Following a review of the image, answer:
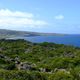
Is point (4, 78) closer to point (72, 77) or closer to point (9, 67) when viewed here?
point (72, 77)

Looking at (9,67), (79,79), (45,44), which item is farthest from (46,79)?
(45,44)

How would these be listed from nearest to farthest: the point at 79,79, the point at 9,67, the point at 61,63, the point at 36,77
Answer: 1. the point at 36,77
2. the point at 79,79
3. the point at 9,67
4. the point at 61,63

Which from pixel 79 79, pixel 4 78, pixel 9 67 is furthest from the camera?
pixel 9 67

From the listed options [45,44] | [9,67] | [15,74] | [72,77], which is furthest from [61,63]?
[45,44]

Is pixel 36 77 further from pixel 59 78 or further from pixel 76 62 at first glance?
pixel 76 62

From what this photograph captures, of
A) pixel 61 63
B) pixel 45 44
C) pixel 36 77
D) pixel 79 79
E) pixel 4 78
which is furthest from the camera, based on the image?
pixel 45 44

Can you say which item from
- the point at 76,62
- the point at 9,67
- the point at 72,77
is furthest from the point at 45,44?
the point at 72,77

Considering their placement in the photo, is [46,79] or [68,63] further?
[68,63]

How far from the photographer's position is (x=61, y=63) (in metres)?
53.7

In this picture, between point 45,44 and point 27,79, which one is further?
point 45,44

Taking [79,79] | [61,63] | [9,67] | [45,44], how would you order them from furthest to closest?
[45,44] → [61,63] → [9,67] → [79,79]

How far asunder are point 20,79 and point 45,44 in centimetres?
12109

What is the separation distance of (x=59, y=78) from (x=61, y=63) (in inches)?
1113

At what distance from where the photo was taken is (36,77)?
24156 mm
